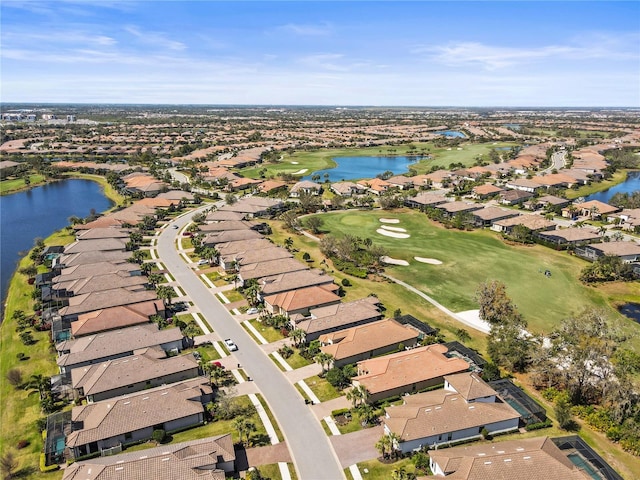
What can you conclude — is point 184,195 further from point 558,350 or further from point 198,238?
point 558,350

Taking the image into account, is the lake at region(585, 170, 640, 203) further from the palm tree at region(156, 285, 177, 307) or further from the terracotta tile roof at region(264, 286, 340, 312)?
the palm tree at region(156, 285, 177, 307)

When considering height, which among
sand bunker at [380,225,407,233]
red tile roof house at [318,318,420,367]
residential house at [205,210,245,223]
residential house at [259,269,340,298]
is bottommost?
red tile roof house at [318,318,420,367]

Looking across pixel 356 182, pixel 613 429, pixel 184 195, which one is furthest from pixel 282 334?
pixel 356 182

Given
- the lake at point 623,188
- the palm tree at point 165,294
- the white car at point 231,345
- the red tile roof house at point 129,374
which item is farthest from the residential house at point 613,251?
the palm tree at point 165,294

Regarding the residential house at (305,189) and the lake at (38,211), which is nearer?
the lake at (38,211)

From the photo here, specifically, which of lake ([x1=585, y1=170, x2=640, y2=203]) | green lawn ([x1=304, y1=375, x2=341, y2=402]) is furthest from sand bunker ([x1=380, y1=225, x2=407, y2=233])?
lake ([x1=585, y1=170, x2=640, y2=203])

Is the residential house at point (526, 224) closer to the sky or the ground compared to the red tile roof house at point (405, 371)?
closer to the sky

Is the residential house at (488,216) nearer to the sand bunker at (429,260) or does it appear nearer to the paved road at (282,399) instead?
the sand bunker at (429,260)
